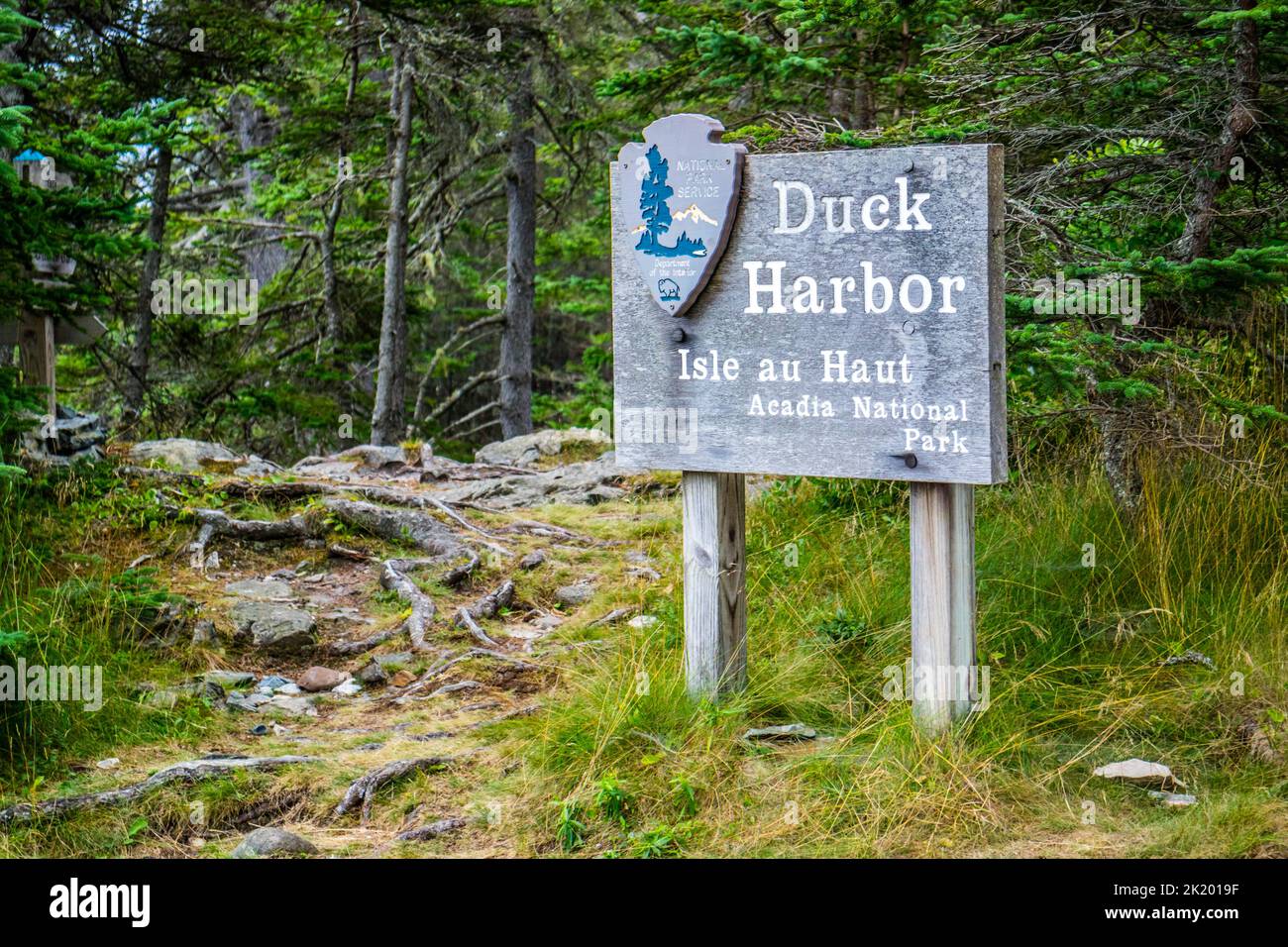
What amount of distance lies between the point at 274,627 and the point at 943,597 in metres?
4.02

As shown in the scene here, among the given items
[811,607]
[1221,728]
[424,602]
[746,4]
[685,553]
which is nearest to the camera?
[1221,728]

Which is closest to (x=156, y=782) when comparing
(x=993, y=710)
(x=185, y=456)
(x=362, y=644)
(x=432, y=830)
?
(x=432, y=830)

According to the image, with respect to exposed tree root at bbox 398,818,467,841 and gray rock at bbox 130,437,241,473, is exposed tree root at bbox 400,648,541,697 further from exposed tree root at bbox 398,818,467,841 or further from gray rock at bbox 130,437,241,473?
gray rock at bbox 130,437,241,473

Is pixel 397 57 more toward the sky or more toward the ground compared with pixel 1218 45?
more toward the sky

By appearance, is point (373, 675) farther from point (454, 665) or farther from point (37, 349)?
point (37, 349)

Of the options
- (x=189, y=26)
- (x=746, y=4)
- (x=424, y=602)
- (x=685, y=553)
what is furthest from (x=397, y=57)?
(x=685, y=553)

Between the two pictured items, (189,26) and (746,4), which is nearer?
(746,4)

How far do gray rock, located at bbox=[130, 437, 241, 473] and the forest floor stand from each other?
2.98 m

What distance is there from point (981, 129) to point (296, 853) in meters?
4.68

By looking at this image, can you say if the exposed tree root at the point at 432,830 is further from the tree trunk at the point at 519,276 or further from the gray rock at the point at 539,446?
the tree trunk at the point at 519,276

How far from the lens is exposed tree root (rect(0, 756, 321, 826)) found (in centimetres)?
461

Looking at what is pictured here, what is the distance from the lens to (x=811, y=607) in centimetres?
586

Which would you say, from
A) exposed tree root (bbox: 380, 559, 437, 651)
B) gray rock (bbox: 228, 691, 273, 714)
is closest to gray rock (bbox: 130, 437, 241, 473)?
exposed tree root (bbox: 380, 559, 437, 651)

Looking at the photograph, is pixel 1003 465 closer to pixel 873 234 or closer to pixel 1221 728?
pixel 873 234
